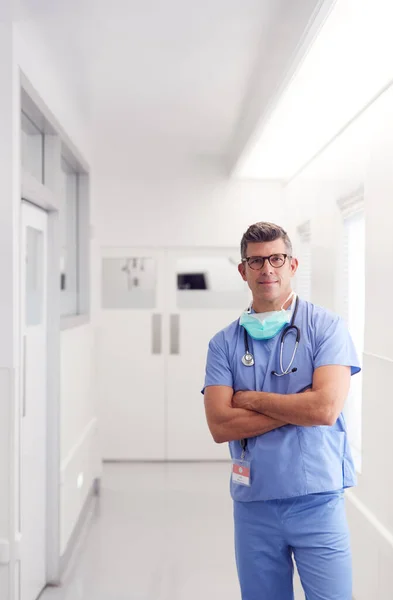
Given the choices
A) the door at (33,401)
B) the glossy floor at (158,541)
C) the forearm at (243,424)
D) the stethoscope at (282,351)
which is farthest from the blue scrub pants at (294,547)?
the glossy floor at (158,541)

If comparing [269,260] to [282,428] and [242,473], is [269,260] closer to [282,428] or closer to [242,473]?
[282,428]

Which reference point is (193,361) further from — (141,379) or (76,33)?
(76,33)

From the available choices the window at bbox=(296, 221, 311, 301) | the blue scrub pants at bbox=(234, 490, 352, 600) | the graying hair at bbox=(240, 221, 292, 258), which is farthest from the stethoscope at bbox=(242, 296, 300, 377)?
the window at bbox=(296, 221, 311, 301)

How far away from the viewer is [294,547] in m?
2.22

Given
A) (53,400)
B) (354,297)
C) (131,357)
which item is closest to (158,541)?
(53,400)

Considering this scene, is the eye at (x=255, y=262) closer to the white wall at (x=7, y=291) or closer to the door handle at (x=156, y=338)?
the white wall at (x=7, y=291)

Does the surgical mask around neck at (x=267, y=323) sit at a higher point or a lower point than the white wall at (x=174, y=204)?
lower

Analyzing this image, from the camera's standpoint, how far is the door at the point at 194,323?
261 inches

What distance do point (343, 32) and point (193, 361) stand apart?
4.34m

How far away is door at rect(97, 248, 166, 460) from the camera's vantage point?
661 centimetres

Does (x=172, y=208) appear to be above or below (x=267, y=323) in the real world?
above

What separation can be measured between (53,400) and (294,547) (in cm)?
202

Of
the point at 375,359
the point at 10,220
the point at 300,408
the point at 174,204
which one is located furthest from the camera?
the point at 174,204

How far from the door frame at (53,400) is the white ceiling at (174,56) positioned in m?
0.64
